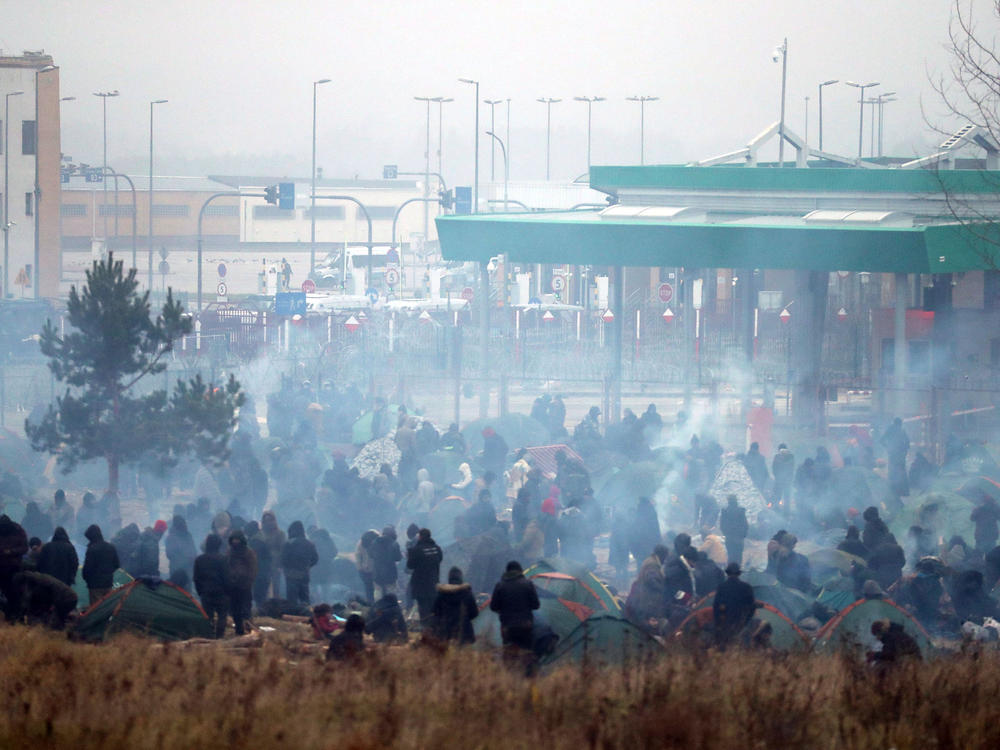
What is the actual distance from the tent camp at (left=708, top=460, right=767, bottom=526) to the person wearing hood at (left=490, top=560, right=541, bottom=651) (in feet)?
25.9

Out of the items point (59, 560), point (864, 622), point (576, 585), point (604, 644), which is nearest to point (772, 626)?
point (864, 622)

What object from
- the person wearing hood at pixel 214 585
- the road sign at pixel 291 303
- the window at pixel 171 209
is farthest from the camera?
the window at pixel 171 209

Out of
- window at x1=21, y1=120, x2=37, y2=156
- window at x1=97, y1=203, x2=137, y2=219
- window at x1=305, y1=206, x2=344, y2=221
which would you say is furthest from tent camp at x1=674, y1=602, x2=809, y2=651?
window at x1=305, y1=206, x2=344, y2=221

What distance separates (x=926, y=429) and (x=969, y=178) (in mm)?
9123

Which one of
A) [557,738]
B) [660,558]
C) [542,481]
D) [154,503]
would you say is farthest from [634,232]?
→ [557,738]

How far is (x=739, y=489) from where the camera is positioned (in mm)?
17078

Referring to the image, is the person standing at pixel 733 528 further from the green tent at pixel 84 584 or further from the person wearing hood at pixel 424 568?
the green tent at pixel 84 584

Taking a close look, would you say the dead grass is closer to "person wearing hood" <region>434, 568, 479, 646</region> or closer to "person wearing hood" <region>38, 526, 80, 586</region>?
"person wearing hood" <region>434, 568, 479, 646</region>

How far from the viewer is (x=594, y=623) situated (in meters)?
9.80

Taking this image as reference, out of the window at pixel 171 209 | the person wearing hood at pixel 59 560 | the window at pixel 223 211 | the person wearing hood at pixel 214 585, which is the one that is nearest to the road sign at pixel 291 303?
the person wearing hood at pixel 59 560

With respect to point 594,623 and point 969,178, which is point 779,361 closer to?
point 969,178

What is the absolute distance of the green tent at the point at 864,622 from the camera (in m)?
10.4

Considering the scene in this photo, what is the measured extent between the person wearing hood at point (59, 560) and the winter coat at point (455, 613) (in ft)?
12.3

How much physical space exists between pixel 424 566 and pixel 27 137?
52.3 metres
